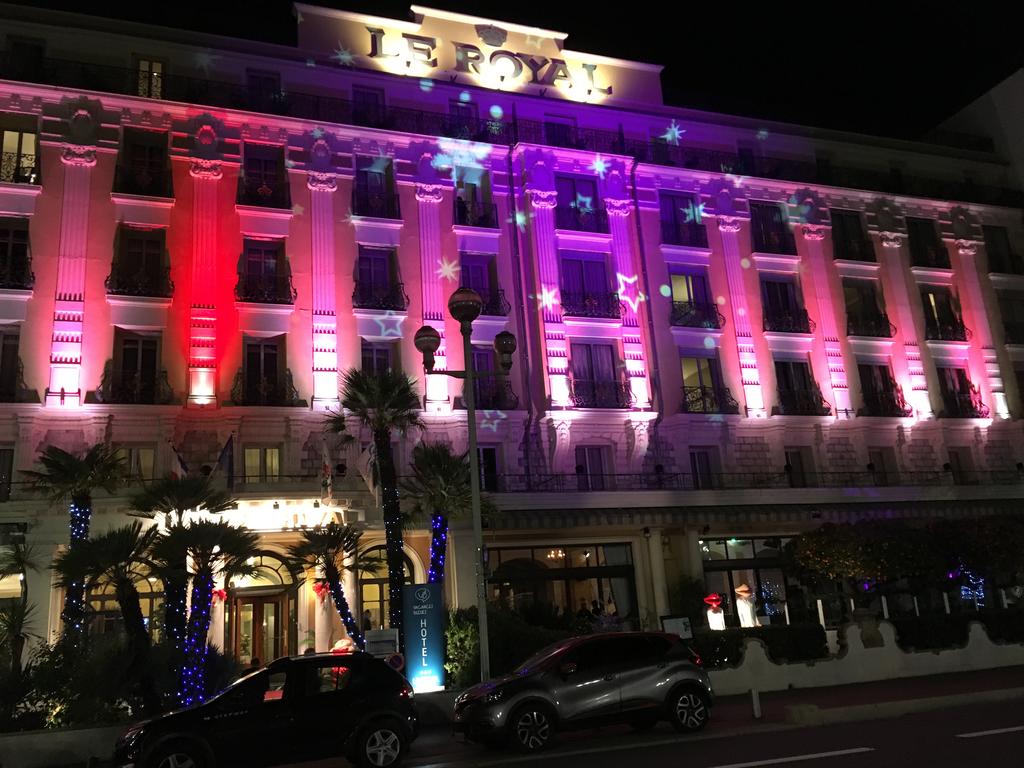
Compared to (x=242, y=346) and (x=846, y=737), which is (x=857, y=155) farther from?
(x=846, y=737)

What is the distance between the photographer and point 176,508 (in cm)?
1602

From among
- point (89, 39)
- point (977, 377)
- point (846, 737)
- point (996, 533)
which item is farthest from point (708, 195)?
point (846, 737)

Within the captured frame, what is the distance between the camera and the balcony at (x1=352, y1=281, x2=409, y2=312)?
26.0 m

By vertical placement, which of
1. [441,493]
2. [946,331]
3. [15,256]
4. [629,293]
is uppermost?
[15,256]

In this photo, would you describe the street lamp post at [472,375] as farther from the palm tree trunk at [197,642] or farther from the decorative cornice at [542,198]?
the decorative cornice at [542,198]

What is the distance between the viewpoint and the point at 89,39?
25562 millimetres

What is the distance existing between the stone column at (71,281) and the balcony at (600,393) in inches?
573

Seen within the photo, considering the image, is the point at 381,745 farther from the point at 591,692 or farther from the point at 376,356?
the point at 376,356

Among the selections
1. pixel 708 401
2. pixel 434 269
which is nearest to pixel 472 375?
pixel 434 269

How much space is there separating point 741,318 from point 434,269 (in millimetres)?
11344

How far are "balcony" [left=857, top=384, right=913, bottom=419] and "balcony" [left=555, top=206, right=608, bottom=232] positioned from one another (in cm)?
1167

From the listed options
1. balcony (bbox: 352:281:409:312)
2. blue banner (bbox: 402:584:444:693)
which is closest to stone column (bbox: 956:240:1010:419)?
balcony (bbox: 352:281:409:312)

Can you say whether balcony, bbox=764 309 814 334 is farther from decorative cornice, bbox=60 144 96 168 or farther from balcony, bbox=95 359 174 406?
decorative cornice, bbox=60 144 96 168

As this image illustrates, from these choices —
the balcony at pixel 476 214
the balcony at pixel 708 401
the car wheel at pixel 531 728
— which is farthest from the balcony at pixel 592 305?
the car wheel at pixel 531 728
